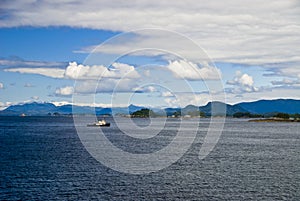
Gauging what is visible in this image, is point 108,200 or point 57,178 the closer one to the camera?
point 108,200

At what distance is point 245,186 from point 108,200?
1943 cm

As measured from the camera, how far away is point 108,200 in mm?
50500

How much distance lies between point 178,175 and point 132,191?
13.5 m

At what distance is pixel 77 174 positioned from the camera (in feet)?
220

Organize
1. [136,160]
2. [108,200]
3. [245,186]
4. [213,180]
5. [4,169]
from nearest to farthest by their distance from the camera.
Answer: [108,200] → [245,186] → [213,180] → [4,169] → [136,160]

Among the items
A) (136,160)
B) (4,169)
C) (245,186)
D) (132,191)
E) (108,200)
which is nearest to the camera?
(108,200)

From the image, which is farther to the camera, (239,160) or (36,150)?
(36,150)

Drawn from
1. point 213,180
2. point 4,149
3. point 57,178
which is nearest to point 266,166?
point 213,180

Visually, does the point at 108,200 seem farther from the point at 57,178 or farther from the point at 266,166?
the point at 266,166

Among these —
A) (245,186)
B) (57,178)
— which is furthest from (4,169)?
(245,186)

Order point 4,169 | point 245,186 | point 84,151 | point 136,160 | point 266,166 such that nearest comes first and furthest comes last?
point 245,186, point 4,169, point 266,166, point 136,160, point 84,151

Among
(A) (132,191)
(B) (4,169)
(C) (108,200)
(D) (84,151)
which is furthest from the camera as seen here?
(D) (84,151)

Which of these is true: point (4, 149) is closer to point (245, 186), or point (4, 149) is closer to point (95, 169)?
point (95, 169)

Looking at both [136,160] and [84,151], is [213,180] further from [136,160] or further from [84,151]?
[84,151]
